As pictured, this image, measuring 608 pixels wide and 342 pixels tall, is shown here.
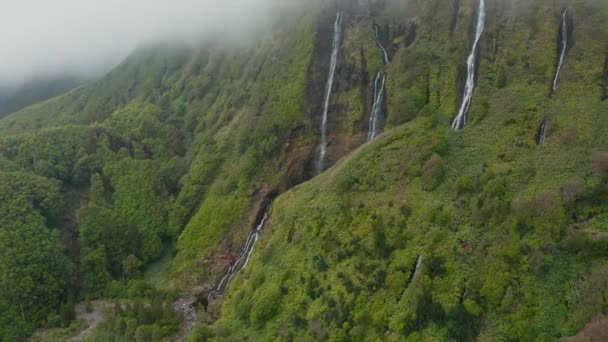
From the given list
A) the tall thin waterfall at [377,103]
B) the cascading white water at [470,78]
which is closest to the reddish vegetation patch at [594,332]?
the cascading white water at [470,78]

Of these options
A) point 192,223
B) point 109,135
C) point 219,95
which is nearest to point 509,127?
point 192,223

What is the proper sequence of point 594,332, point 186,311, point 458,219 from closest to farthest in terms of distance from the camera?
point 594,332 < point 458,219 < point 186,311

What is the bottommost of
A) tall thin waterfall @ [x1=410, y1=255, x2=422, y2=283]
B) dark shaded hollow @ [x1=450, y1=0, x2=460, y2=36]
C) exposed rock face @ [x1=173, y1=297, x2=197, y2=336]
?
exposed rock face @ [x1=173, y1=297, x2=197, y2=336]

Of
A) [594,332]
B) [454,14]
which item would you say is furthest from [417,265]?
[454,14]

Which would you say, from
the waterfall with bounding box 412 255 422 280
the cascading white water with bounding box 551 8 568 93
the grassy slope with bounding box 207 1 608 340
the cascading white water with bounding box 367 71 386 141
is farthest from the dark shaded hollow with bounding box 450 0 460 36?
the waterfall with bounding box 412 255 422 280

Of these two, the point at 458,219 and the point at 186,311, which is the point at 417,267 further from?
the point at 186,311

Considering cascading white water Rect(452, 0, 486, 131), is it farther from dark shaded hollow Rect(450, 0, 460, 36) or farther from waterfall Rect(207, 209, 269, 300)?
waterfall Rect(207, 209, 269, 300)

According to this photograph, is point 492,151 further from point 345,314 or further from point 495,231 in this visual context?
point 345,314
